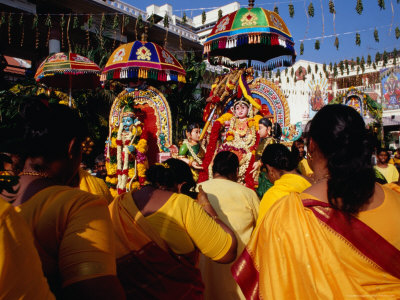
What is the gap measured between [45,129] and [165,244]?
96 centimetres

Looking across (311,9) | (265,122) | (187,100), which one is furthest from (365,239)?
(187,100)

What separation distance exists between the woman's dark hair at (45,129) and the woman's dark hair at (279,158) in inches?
76.4

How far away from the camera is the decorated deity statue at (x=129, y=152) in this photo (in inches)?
284

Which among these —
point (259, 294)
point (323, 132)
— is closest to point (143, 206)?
point (259, 294)

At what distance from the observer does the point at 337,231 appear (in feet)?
4.79

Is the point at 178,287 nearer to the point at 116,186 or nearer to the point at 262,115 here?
the point at 262,115

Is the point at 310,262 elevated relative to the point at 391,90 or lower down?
lower down

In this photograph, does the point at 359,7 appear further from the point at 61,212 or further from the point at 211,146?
the point at 61,212

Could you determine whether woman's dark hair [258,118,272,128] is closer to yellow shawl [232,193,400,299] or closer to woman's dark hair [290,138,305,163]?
woman's dark hair [290,138,305,163]

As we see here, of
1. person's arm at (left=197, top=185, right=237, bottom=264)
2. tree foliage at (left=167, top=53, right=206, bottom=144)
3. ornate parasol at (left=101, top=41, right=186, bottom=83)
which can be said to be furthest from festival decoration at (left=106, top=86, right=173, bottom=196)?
tree foliage at (left=167, top=53, right=206, bottom=144)

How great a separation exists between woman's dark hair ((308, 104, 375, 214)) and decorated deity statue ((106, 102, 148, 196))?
5924 millimetres

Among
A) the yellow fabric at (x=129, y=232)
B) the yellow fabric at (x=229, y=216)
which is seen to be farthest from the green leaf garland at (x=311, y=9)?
the yellow fabric at (x=129, y=232)

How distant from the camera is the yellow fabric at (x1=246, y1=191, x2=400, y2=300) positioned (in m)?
1.41

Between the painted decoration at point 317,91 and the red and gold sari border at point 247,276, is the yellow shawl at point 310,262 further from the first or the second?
the painted decoration at point 317,91
